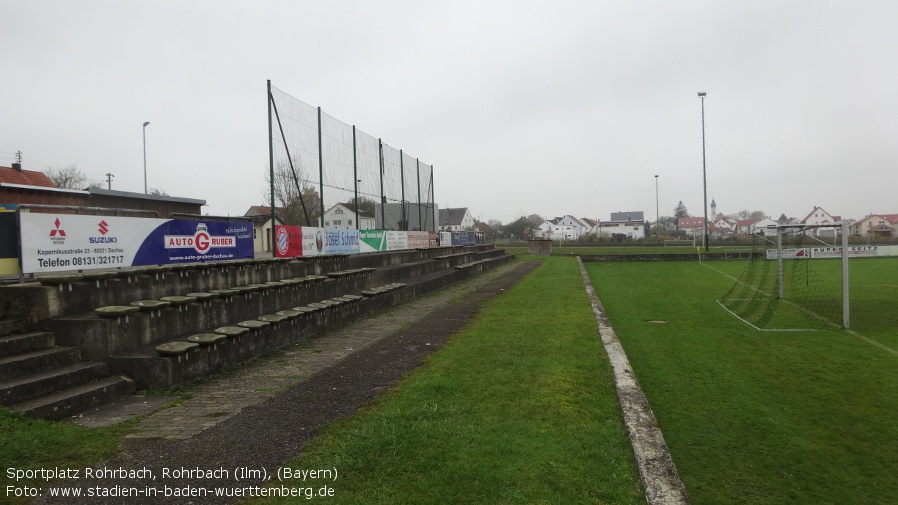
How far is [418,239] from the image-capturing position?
73.0ft

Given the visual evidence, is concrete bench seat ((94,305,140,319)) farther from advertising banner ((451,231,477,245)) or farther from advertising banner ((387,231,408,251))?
advertising banner ((451,231,477,245))

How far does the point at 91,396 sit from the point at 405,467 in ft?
11.4

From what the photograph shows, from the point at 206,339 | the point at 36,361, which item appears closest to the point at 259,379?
the point at 206,339

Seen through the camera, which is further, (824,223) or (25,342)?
(824,223)

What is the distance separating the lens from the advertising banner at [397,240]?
59.8 ft

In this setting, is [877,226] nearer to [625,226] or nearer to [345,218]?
[345,218]

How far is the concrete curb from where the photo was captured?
317cm

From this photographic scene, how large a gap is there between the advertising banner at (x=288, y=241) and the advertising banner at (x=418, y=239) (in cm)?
941

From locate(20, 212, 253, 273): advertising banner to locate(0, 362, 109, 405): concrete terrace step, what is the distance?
1.66 m

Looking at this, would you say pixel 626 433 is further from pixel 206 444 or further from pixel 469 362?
pixel 206 444

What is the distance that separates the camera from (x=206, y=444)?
4.02m

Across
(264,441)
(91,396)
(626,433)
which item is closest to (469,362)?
(626,433)

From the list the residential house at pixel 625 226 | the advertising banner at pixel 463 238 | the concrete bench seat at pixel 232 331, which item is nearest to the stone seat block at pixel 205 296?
the concrete bench seat at pixel 232 331

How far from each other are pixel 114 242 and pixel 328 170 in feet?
25.3
